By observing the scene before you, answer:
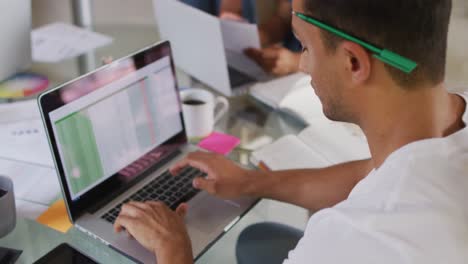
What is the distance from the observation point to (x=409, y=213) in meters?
0.63

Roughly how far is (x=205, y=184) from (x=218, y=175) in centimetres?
4

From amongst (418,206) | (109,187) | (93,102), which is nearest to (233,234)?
(109,187)

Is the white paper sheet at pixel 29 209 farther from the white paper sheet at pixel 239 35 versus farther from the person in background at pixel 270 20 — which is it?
the person in background at pixel 270 20

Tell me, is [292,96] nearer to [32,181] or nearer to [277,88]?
[277,88]

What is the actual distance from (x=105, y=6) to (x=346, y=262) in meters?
1.75

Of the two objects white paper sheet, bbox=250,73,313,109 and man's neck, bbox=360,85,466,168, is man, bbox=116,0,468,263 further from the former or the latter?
white paper sheet, bbox=250,73,313,109

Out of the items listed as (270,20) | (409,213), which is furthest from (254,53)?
(409,213)

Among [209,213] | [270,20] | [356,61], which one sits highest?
[356,61]

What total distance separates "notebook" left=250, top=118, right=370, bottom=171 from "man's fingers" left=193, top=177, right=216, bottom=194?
6.6 inches

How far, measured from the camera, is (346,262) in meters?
0.68

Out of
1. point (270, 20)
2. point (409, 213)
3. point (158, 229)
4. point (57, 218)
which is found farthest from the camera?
point (270, 20)

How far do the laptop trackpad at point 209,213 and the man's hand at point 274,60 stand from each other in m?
0.58

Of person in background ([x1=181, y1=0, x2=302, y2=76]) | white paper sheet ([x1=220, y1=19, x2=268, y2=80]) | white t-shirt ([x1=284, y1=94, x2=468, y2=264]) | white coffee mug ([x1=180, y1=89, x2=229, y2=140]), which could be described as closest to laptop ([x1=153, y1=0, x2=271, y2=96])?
white paper sheet ([x1=220, y1=19, x2=268, y2=80])

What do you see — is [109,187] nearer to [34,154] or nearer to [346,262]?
[34,154]
